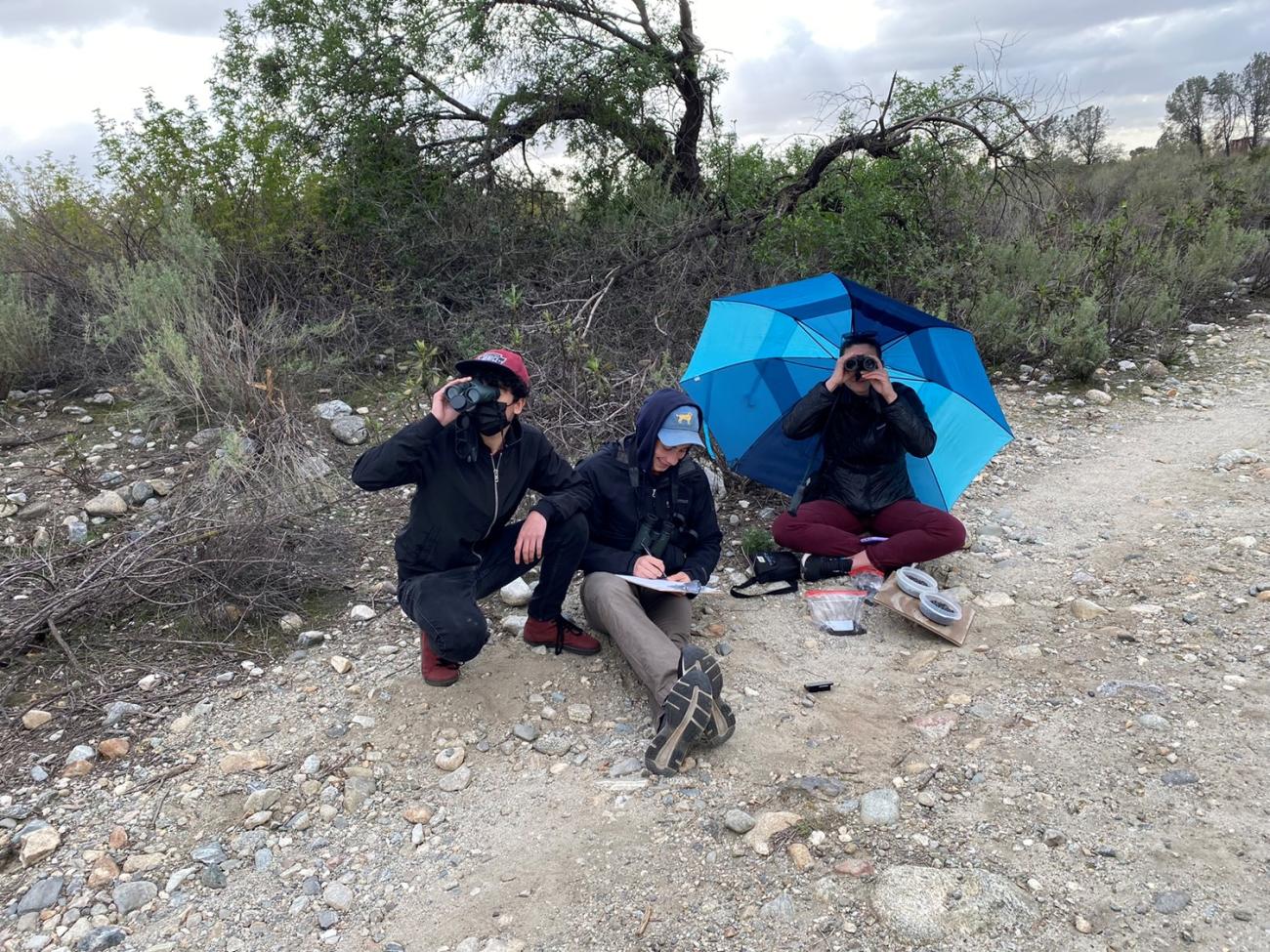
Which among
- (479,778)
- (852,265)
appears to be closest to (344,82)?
(852,265)

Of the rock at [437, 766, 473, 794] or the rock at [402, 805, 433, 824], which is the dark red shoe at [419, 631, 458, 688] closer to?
the rock at [437, 766, 473, 794]

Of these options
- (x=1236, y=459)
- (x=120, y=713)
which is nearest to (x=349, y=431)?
(x=120, y=713)

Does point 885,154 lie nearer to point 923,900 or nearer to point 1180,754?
point 1180,754

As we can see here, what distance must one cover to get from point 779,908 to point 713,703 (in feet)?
2.16

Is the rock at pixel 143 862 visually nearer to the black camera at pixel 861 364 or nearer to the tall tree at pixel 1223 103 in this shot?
the black camera at pixel 861 364

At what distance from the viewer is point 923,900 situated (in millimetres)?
2049

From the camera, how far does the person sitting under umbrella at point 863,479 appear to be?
371 cm

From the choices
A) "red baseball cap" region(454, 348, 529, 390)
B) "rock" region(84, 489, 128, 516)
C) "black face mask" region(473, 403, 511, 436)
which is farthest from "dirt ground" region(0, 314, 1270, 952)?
"rock" region(84, 489, 128, 516)

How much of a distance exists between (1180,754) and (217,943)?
272 centimetres

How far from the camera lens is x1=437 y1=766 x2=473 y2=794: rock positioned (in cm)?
261

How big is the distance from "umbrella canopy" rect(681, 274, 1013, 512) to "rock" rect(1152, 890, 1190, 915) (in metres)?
2.17

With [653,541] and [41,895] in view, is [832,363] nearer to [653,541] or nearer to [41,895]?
[653,541]

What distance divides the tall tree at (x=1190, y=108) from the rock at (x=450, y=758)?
75.4ft

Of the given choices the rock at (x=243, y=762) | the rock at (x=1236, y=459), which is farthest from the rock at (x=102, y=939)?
the rock at (x=1236, y=459)
